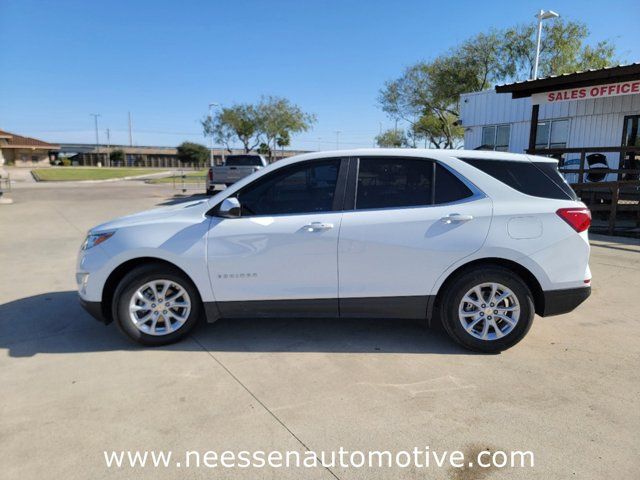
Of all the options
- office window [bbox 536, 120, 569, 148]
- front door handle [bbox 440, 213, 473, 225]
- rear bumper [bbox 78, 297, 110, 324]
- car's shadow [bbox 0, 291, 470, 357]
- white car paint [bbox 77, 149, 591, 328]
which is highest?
office window [bbox 536, 120, 569, 148]

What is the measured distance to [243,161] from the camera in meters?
17.0

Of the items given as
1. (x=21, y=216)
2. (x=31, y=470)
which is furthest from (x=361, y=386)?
(x=21, y=216)

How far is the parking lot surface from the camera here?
2.59 m

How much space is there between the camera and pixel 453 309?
377cm

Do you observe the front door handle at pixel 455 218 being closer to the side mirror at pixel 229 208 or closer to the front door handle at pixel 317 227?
the front door handle at pixel 317 227

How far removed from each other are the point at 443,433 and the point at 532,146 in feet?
37.7

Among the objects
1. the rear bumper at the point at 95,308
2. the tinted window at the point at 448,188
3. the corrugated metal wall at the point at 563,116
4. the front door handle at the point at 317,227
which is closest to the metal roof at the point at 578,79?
the corrugated metal wall at the point at 563,116

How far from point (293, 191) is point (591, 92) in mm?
10951

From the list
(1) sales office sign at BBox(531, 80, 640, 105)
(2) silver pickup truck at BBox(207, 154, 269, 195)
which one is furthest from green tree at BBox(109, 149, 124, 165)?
(1) sales office sign at BBox(531, 80, 640, 105)

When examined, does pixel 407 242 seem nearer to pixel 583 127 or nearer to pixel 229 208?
pixel 229 208

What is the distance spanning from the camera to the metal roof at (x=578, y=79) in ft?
33.0

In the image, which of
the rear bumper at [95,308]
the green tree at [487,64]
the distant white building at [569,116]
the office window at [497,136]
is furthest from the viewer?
the green tree at [487,64]

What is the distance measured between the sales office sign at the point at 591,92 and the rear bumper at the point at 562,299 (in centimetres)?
957

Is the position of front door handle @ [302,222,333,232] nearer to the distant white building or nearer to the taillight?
the taillight
